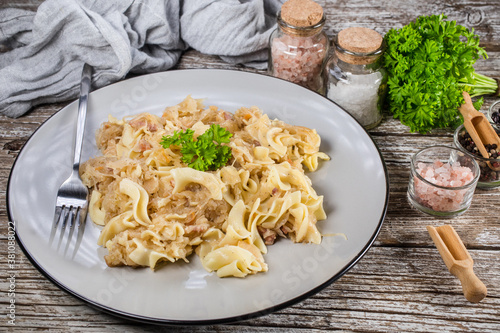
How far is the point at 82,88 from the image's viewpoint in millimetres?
4375

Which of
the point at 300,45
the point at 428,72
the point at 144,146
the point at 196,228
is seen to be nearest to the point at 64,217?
Result: the point at 144,146

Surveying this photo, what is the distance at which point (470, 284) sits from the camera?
3.09 m

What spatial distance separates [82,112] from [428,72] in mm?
2929

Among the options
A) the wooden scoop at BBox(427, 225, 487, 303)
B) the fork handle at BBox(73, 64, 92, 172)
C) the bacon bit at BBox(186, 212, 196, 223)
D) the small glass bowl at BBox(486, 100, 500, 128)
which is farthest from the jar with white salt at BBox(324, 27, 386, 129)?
the fork handle at BBox(73, 64, 92, 172)

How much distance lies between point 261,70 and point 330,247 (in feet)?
8.84

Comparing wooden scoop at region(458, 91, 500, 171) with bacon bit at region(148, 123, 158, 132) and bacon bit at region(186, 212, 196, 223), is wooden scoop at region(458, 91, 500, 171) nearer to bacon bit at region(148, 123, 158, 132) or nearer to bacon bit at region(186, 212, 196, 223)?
bacon bit at region(186, 212, 196, 223)

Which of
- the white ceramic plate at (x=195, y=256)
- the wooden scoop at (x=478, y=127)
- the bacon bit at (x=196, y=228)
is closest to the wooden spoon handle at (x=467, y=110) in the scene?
the wooden scoop at (x=478, y=127)

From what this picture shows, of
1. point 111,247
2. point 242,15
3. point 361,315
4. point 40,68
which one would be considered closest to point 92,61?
point 40,68

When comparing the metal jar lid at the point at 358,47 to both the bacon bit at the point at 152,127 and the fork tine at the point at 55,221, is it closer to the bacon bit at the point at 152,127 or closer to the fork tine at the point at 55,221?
the bacon bit at the point at 152,127

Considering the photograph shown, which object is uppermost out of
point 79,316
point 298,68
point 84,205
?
point 298,68

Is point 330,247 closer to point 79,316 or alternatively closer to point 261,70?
point 79,316

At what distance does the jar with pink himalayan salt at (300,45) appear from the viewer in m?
4.42

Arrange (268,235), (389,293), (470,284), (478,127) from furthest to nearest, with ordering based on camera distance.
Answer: (478,127) < (268,235) < (389,293) < (470,284)

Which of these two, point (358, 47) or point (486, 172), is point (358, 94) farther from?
point (486, 172)
